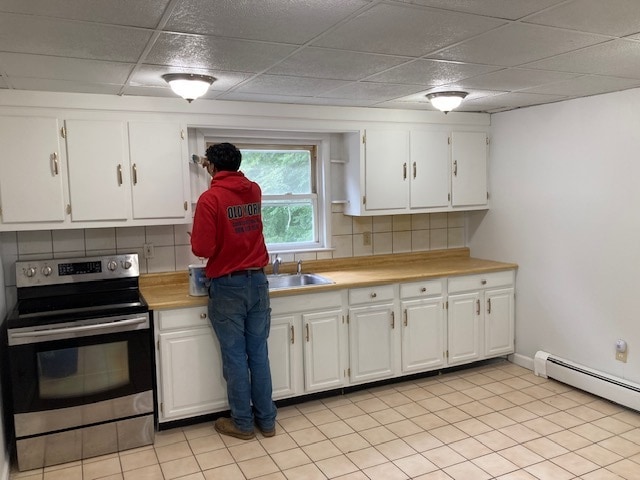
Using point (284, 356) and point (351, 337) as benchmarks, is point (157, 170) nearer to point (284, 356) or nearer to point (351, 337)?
point (284, 356)

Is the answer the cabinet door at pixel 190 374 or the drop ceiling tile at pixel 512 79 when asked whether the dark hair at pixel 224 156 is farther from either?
the drop ceiling tile at pixel 512 79

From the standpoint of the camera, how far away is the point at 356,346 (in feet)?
11.8

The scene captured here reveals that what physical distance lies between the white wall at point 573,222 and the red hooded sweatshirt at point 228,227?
85.6 inches

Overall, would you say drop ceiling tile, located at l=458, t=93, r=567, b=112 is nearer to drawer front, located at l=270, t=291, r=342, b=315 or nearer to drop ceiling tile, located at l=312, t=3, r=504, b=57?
drop ceiling tile, located at l=312, t=3, r=504, b=57

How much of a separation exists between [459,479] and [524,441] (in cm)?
59

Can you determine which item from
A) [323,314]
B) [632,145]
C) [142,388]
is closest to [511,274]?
[632,145]

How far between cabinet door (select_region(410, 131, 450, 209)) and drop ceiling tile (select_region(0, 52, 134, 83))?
2.21m

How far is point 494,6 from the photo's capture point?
171cm

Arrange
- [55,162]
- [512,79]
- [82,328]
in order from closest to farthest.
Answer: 1. [82,328]
2. [512,79]
3. [55,162]

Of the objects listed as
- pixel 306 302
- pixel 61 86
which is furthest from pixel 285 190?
pixel 61 86

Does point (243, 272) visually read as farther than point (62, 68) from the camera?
Yes

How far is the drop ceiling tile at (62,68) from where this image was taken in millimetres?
2249

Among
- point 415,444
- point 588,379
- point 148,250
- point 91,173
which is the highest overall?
point 91,173

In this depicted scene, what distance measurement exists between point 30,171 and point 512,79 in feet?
8.95
